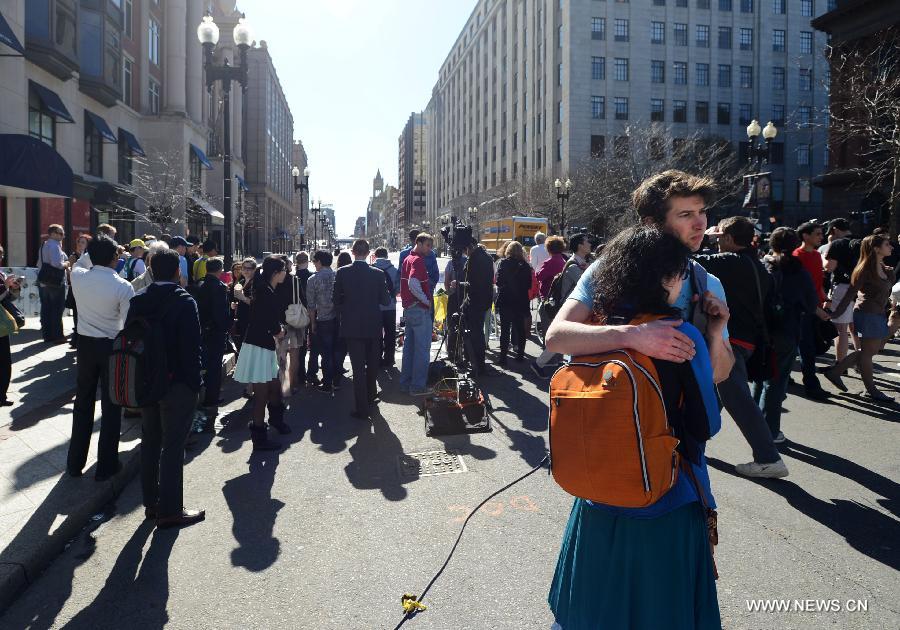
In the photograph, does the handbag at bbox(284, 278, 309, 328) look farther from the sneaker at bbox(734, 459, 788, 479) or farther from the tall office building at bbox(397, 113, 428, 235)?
the tall office building at bbox(397, 113, 428, 235)

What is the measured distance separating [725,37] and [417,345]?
6401 centimetres

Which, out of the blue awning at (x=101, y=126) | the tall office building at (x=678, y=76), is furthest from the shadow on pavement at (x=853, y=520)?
the tall office building at (x=678, y=76)

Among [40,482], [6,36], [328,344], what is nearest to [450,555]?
[40,482]

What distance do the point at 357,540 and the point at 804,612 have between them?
8.87 feet

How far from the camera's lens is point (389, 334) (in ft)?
36.0

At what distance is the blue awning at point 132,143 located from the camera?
33281mm

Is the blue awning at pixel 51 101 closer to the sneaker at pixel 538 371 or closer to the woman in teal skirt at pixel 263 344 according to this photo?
the woman in teal skirt at pixel 263 344

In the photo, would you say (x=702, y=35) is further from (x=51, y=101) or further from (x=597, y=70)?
(x=51, y=101)

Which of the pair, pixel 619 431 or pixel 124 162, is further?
pixel 124 162

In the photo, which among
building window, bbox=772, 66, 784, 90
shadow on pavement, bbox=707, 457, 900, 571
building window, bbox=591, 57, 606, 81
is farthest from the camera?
building window, bbox=772, 66, 784, 90

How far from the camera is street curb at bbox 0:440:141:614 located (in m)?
3.65

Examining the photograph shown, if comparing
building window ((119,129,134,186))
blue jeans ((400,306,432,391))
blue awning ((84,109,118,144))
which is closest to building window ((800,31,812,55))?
building window ((119,129,134,186))

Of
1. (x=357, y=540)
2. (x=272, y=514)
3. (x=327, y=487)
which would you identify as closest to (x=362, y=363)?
(x=327, y=487)

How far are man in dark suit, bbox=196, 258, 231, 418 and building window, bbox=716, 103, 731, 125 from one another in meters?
62.5
